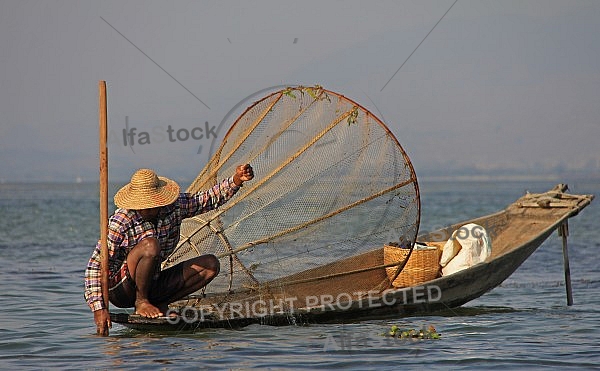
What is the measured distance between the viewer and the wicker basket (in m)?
7.12

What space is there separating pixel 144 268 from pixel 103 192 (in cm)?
55

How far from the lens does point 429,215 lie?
937 inches

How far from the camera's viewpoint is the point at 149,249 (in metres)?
5.68

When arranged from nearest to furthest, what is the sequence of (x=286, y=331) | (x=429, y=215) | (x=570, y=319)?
(x=286, y=331) < (x=570, y=319) < (x=429, y=215)

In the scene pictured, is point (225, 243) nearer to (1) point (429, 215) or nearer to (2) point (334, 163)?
(2) point (334, 163)

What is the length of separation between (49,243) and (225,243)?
919 cm

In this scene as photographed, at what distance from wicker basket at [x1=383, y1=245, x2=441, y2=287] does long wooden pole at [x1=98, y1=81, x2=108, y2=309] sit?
7.73 feet

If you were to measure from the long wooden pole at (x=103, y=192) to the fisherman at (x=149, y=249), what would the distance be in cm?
6

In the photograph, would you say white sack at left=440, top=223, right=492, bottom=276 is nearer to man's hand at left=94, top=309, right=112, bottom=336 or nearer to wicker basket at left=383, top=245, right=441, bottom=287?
wicker basket at left=383, top=245, right=441, bottom=287

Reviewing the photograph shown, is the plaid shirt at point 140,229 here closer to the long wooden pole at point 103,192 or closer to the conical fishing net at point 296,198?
the long wooden pole at point 103,192

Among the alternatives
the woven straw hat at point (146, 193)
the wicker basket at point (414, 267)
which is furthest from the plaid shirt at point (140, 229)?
the wicker basket at point (414, 267)

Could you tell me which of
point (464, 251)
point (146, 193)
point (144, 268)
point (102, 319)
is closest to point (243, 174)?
point (146, 193)

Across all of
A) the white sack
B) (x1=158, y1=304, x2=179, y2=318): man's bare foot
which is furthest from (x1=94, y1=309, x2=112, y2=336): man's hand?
the white sack

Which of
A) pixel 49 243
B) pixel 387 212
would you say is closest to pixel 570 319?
pixel 387 212
